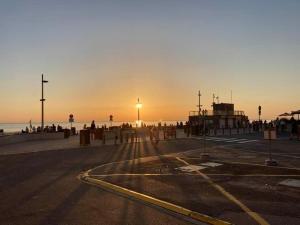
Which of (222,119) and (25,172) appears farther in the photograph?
(222,119)

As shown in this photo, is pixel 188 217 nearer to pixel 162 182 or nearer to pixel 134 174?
pixel 162 182

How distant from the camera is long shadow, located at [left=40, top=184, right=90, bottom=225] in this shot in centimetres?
751

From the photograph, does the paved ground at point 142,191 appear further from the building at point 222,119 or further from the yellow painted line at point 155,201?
the building at point 222,119

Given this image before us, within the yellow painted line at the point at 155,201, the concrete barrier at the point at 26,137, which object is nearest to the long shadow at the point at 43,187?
the yellow painted line at the point at 155,201

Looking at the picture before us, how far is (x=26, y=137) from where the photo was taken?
1453 inches

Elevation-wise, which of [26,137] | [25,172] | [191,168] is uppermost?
[26,137]

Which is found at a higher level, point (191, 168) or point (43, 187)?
Answer: point (191, 168)

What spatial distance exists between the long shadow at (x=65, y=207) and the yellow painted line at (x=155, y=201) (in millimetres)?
694

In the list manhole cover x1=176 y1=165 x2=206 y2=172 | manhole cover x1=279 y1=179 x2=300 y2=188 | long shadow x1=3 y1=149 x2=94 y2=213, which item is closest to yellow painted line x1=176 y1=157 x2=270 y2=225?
manhole cover x1=176 y1=165 x2=206 y2=172

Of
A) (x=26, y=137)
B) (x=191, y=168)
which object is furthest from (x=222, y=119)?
(x=191, y=168)

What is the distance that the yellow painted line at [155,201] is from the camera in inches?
290

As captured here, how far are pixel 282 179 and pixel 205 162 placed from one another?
5.01 meters

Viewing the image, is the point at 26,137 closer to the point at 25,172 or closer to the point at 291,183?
the point at 25,172

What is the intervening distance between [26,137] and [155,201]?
99.5 ft
